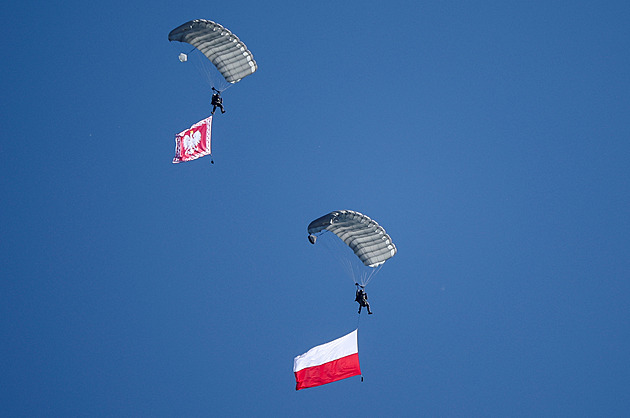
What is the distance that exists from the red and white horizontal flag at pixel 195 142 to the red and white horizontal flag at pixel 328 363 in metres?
9.92

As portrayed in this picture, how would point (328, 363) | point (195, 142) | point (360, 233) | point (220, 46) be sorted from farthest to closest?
point (195, 142)
point (220, 46)
point (328, 363)
point (360, 233)

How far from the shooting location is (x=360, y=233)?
28.0 m

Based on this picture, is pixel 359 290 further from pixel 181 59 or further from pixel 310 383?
pixel 181 59

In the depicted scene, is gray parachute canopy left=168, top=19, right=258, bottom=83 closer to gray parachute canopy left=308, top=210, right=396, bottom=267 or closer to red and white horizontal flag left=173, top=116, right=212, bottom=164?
red and white horizontal flag left=173, top=116, right=212, bottom=164

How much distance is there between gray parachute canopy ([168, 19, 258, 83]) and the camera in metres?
31.3

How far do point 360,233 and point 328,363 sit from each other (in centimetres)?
576

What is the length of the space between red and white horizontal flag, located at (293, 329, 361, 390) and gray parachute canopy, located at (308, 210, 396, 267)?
164 inches

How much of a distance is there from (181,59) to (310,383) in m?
13.6

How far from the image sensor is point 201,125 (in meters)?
35.2

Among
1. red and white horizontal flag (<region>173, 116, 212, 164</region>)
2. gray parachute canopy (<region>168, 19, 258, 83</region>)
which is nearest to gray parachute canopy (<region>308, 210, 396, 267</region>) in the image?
gray parachute canopy (<region>168, 19, 258, 83</region>)

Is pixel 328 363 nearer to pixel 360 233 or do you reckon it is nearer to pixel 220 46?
pixel 360 233

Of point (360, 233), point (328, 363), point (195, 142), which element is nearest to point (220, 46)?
point (195, 142)

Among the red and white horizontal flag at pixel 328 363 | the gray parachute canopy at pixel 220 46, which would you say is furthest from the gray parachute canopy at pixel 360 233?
the gray parachute canopy at pixel 220 46

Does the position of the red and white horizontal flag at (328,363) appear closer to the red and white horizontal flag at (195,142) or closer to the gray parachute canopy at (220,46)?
the red and white horizontal flag at (195,142)
